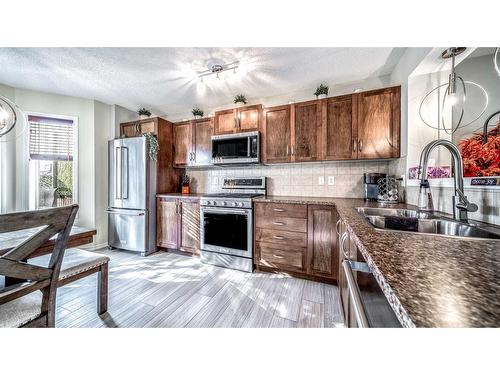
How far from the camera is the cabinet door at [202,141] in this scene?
2963 millimetres

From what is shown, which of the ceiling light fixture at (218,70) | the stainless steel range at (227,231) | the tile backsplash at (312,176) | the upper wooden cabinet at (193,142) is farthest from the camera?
the upper wooden cabinet at (193,142)

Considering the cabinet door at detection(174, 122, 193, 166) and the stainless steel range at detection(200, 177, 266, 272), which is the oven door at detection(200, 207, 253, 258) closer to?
the stainless steel range at detection(200, 177, 266, 272)

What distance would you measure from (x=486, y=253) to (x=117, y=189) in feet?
12.4

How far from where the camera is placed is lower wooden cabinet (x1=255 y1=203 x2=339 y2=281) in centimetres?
203

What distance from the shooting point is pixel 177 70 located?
2225 millimetres

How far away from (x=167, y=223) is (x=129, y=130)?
1.74 metres

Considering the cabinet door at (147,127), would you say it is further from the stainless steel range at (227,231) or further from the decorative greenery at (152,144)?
the stainless steel range at (227,231)

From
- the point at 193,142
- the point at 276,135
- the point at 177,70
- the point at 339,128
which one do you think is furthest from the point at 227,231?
the point at 177,70

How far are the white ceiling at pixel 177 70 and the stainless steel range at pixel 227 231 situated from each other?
1559mm

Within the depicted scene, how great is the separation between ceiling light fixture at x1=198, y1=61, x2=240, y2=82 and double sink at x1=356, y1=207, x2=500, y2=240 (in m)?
2.02

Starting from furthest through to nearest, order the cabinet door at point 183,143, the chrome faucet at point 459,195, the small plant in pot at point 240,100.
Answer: the cabinet door at point 183,143 < the small plant in pot at point 240,100 < the chrome faucet at point 459,195

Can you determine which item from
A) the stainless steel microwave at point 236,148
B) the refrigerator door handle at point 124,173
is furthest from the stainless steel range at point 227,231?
the refrigerator door handle at point 124,173

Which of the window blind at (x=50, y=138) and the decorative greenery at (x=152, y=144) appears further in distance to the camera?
the decorative greenery at (x=152, y=144)
